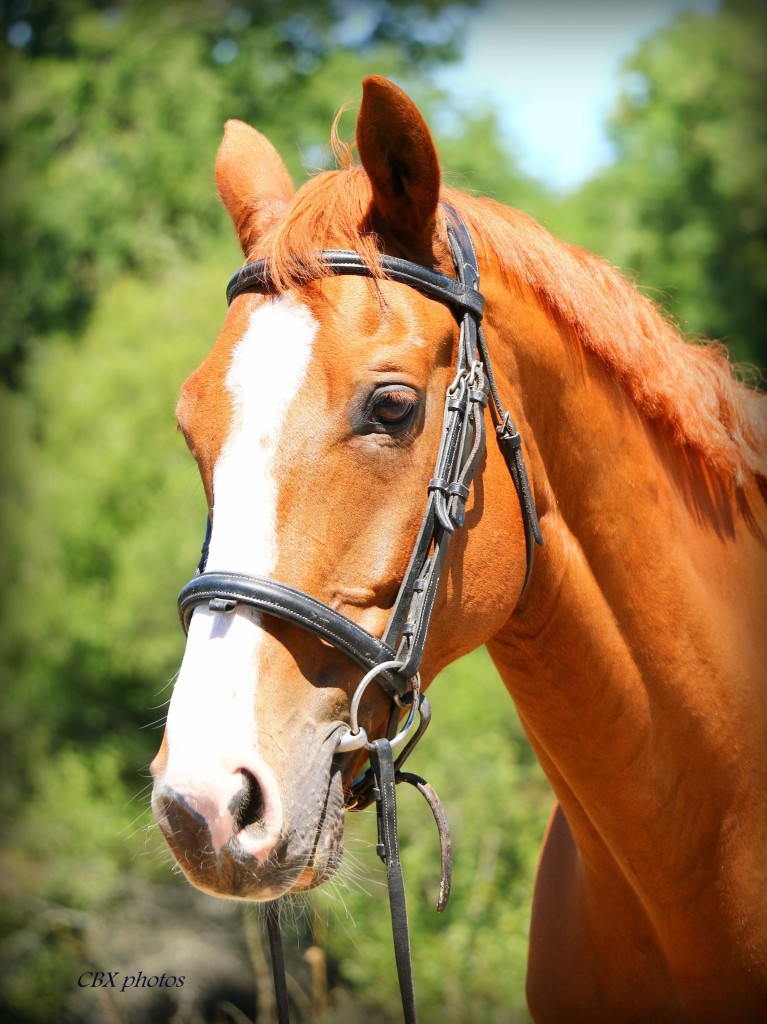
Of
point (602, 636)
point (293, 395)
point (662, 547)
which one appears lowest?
point (602, 636)

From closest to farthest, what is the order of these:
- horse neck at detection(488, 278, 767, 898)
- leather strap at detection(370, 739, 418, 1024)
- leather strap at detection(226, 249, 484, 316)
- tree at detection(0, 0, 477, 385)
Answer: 1. leather strap at detection(370, 739, 418, 1024)
2. leather strap at detection(226, 249, 484, 316)
3. horse neck at detection(488, 278, 767, 898)
4. tree at detection(0, 0, 477, 385)

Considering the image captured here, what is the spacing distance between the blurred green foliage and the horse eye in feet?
3.03

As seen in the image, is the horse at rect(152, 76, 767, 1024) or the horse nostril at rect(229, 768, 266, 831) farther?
the horse at rect(152, 76, 767, 1024)

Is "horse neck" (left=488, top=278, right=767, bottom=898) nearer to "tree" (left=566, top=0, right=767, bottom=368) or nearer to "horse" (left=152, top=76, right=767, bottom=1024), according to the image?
"horse" (left=152, top=76, right=767, bottom=1024)

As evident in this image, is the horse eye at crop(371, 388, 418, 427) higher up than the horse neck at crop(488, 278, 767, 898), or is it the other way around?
the horse eye at crop(371, 388, 418, 427)

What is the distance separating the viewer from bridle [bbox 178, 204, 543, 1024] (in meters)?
1.84

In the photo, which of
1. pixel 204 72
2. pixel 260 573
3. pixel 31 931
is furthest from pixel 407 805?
pixel 204 72

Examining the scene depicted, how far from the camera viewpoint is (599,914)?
2602 millimetres

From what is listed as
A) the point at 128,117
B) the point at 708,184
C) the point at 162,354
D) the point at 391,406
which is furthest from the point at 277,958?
the point at 128,117

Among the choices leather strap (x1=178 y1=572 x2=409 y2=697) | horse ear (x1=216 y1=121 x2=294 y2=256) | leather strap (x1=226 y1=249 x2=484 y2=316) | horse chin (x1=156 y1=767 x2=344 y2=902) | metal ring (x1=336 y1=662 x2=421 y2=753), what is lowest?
horse chin (x1=156 y1=767 x2=344 y2=902)

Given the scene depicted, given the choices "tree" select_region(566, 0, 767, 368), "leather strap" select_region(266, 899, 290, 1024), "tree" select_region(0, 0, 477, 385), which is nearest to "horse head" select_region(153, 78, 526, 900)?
"leather strap" select_region(266, 899, 290, 1024)

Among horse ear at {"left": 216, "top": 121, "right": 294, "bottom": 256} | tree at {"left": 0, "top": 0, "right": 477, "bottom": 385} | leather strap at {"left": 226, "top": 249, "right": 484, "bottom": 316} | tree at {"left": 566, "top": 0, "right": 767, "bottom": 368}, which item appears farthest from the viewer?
tree at {"left": 0, "top": 0, "right": 477, "bottom": 385}

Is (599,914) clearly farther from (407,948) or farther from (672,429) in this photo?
(672,429)

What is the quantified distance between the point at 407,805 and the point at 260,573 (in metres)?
6.80
